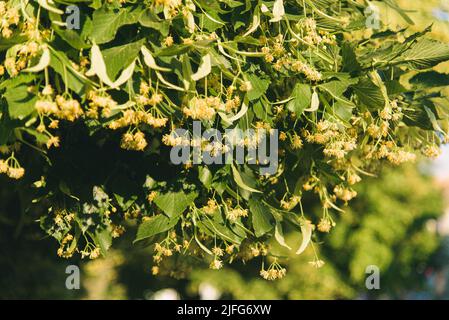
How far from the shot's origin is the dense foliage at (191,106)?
6.93 ft

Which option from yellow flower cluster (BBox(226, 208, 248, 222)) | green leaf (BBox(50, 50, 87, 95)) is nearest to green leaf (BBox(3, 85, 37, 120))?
green leaf (BBox(50, 50, 87, 95))

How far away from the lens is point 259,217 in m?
2.58

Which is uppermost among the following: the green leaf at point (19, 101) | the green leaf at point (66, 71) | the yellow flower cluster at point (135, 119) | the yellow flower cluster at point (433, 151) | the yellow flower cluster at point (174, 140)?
the green leaf at point (66, 71)

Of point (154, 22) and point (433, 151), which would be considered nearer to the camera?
point (154, 22)

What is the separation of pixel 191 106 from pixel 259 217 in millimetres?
644

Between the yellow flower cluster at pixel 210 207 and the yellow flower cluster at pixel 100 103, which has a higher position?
the yellow flower cluster at pixel 100 103

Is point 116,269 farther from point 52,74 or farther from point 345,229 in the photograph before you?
point 52,74

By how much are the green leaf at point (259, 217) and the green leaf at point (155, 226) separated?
1.07 ft

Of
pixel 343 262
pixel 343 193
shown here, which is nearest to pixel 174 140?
pixel 343 193

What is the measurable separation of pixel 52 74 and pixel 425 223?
9285 mm

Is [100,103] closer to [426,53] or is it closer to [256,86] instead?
[256,86]

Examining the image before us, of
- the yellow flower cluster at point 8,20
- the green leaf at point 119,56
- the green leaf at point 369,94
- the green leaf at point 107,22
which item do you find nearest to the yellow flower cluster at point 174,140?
the green leaf at point 119,56

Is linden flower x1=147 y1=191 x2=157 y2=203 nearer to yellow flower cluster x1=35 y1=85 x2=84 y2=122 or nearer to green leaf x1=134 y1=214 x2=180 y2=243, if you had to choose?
green leaf x1=134 y1=214 x2=180 y2=243

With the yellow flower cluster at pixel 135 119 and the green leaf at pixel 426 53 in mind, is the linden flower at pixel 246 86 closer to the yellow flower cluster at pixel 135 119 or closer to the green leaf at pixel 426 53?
the yellow flower cluster at pixel 135 119
